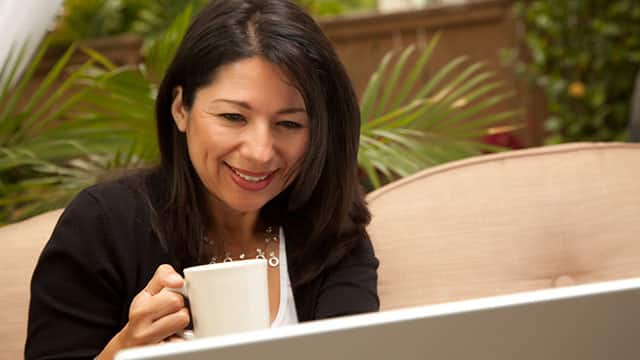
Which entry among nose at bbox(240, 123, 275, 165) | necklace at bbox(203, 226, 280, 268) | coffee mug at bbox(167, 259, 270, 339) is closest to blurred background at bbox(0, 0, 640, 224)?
necklace at bbox(203, 226, 280, 268)

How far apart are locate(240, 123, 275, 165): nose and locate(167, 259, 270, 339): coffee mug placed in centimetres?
30

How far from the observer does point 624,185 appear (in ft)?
4.65

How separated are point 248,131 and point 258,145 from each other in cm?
3

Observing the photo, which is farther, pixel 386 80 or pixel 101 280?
pixel 386 80

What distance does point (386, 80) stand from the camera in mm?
3949

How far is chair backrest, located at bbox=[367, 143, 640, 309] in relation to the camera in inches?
54.0

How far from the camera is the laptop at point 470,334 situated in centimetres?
52

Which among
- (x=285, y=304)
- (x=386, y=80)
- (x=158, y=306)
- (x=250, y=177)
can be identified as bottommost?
(x=285, y=304)

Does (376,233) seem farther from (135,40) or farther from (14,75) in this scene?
(135,40)

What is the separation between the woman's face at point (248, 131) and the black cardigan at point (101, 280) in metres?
0.14

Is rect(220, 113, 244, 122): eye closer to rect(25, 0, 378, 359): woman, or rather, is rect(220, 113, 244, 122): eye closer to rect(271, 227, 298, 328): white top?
rect(25, 0, 378, 359): woman

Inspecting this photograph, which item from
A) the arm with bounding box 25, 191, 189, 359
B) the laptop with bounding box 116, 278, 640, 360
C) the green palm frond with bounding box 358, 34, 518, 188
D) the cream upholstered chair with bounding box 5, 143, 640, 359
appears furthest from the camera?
the green palm frond with bounding box 358, 34, 518, 188

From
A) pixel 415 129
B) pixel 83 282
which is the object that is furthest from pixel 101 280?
pixel 415 129

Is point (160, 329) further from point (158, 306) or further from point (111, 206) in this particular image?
point (111, 206)
